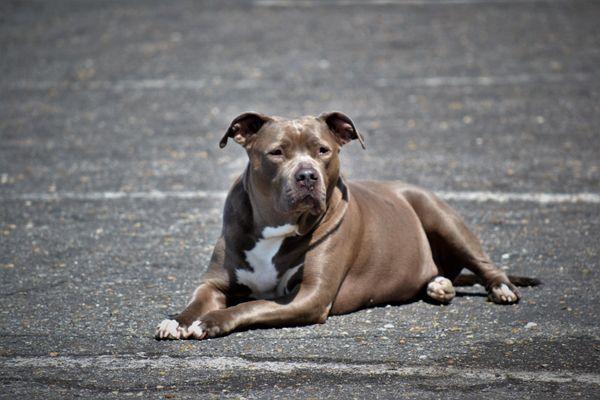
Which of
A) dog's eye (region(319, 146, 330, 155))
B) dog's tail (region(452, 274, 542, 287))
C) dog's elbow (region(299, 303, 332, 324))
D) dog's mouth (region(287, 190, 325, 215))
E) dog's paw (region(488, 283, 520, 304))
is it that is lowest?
dog's tail (region(452, 274, 542, 287))

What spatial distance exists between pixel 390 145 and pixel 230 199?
4175mm

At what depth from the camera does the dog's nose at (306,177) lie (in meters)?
5.90

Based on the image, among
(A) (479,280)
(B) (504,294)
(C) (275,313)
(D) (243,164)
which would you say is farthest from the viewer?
(D) (243,164)

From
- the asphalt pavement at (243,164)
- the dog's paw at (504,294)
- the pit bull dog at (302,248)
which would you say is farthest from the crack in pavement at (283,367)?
the dog's paw at (504,294)

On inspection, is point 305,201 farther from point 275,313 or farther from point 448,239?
point 448,239

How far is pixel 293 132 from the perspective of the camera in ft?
20.1

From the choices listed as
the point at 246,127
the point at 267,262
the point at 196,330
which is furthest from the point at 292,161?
the point at 196,330

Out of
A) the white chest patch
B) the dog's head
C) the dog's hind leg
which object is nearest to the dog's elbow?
the white chest patch

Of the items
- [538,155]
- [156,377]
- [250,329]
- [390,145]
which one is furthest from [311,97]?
[156,377]

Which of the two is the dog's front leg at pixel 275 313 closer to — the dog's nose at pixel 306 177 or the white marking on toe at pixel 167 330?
the white marking on toe at pixel 167 330

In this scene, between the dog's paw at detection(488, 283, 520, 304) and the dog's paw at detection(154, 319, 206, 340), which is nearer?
the dog's paw at detection(154, 319, 206, 340)

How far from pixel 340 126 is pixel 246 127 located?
1.86 ft

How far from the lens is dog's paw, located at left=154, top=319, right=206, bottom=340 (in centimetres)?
563

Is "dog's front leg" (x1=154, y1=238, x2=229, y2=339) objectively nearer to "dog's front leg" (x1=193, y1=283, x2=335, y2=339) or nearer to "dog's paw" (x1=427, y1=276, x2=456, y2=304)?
"dog's front leg" (x1=193, y1=283, x2=335, y2=339)
